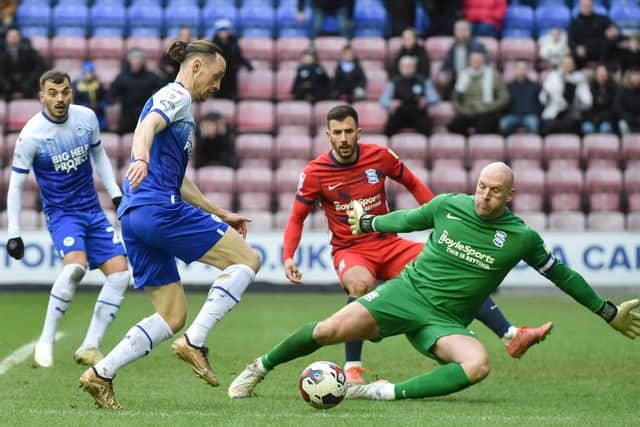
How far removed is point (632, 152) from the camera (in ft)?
60.1

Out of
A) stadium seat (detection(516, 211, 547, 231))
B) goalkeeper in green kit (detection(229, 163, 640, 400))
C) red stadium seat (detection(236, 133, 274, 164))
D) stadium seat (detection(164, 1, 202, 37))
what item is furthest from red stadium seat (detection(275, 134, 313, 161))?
goalkeeper in green kit (detection(229, 163, 640, 400))

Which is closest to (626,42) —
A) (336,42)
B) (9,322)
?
(336,42)

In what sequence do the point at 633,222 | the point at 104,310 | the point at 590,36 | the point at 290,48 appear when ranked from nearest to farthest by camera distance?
1. the point at 104,310
2. the point at 633,222
3. the point at 590,36
4. the point at 290,48

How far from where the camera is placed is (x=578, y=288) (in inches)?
295

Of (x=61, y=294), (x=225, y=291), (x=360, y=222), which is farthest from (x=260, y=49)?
(x=225, y=291)

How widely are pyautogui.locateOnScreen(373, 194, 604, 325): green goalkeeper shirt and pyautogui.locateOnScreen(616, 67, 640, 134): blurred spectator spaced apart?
1163cm

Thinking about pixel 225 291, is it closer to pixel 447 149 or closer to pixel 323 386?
pixel 323 386

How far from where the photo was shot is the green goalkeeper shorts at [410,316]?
298 inches

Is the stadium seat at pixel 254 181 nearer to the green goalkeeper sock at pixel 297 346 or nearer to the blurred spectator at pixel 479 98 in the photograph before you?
the blurred spectator at pixel 479 98

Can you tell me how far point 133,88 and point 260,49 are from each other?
9.88 feet

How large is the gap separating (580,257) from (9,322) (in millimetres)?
7662

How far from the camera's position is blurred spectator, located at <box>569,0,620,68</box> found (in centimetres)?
1980

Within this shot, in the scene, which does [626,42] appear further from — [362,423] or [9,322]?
[362,423]

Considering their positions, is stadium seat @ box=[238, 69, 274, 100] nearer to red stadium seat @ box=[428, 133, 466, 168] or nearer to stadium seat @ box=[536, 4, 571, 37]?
red stadium seat @ box=[428, 133, 466, 168]
